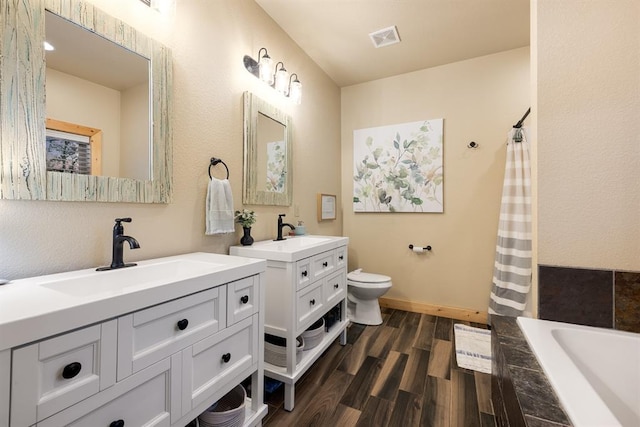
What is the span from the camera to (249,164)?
188cm

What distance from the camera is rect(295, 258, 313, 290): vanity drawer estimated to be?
5.12 feet

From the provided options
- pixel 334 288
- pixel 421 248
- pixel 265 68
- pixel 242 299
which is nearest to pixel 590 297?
pixel 334 288

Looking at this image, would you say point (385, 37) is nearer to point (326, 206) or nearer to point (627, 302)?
point (326, 206)

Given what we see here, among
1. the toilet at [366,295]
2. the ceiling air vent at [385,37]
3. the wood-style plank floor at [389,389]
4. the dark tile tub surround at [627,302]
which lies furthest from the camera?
the toilet at [366,295]

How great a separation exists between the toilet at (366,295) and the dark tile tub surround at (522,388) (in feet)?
4.37

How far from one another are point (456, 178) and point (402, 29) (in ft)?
4.82

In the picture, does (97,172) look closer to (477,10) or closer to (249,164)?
(249,164)

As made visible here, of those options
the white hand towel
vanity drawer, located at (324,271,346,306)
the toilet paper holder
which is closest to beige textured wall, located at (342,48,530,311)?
the toilet paper holder

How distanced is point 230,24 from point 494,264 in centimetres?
295

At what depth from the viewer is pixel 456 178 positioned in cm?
278

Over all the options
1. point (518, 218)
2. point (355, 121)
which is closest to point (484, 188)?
point (518, 218)

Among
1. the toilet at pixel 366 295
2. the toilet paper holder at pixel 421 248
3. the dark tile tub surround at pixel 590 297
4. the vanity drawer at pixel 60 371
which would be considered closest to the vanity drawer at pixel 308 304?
the toilet at pixel 366 295

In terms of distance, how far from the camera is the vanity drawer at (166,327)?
769mm

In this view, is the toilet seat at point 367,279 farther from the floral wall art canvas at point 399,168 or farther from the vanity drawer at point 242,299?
the vanity drawer at point 242,299
